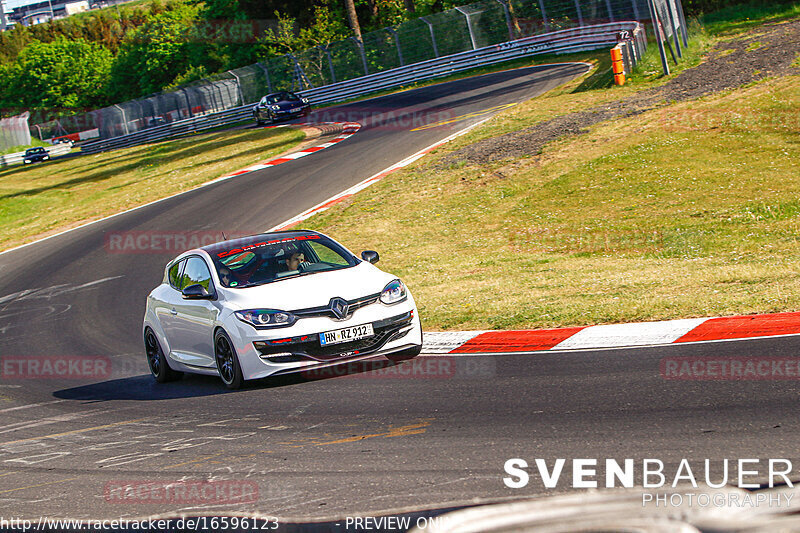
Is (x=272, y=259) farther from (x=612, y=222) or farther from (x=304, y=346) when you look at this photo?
(x=612, y=222)

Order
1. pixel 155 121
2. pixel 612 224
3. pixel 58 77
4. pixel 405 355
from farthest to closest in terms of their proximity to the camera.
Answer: pixel 58 77 → pixel 155 121 → pixel 612 224 → pixel 405 355

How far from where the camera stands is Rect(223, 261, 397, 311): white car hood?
8.91 meters

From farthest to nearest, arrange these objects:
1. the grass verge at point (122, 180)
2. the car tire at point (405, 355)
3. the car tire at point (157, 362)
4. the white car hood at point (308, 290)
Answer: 1. the grass verge at point (122, 180)
2. the car tire at point (157, 362)
3. the car tire at point (405, 355)
4. the white car hood at point (308, 290)

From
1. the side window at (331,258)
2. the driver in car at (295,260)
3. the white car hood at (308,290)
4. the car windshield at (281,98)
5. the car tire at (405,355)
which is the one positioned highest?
the car windshield at (281,98)

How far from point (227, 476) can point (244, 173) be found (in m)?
23.8

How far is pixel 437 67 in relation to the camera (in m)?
46.0

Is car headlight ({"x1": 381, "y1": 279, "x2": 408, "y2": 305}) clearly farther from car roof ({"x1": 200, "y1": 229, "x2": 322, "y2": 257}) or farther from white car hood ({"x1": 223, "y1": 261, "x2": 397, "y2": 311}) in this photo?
car roof ({"x1": 200, "y1": 229, "x2": 322, "y2": 257})

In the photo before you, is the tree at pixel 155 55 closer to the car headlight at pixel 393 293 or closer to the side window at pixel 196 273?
the side window at pixel 196 273

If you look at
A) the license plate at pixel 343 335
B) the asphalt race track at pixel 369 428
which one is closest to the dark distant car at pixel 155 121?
the asphalt race track at pixel 369 428

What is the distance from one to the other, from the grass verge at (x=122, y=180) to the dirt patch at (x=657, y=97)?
422 inches

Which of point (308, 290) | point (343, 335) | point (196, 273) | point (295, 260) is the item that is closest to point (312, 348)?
point (343, 335)

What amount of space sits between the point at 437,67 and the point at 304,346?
39.1 m

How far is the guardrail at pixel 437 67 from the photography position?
39.9 m

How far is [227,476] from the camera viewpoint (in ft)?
19.8
